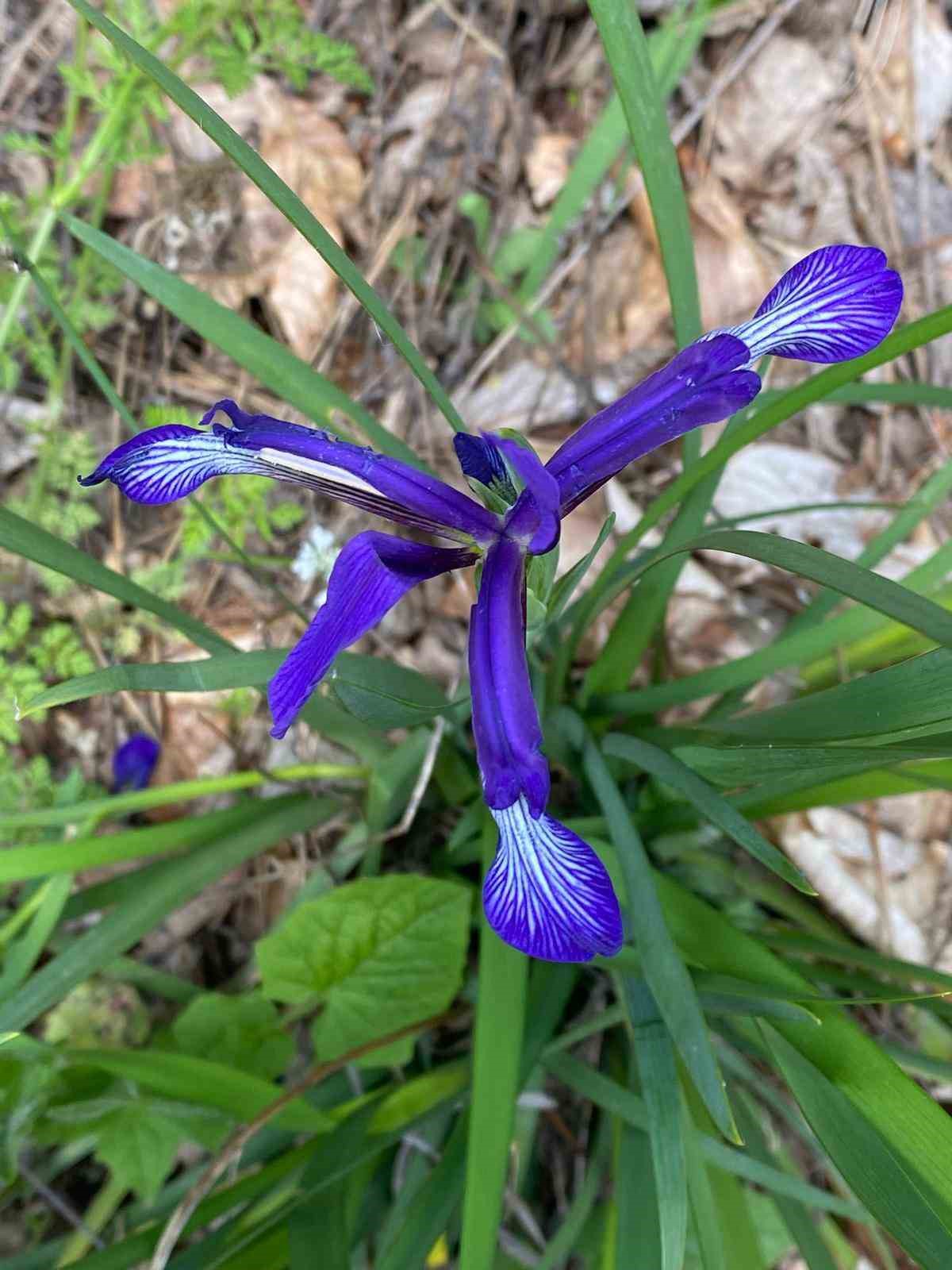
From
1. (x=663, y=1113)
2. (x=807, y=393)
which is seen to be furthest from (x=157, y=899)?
(x=807, y=393)

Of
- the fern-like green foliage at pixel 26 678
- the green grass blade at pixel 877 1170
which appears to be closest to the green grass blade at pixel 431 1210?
the green grass blade at pixel 877 1170

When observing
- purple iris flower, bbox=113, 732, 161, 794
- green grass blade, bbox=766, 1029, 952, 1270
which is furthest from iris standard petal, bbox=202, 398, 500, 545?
purple iris flower, bbox=113, 732, 161, 794

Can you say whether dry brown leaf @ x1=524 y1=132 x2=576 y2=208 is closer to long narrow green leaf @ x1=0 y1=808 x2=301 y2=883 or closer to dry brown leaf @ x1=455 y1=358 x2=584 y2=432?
dry brown leaf @ x1=455 y1=358 x2=584 y2=432

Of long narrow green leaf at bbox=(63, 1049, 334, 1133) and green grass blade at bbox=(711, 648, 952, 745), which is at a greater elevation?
green grass blade at bbox=(711, 648, 952, 745)

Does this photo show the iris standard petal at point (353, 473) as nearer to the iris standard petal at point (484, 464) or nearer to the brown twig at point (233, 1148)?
the iris standard petal at point (484, 464)

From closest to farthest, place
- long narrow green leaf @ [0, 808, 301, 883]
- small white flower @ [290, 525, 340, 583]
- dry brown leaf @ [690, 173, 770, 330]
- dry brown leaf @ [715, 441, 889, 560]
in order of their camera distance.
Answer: long narrow green leaf @ [0, 808, 301, 883]
small white flower @ [290, 525, 340, 583]
dry brown leaf @ [715, 441, 889, 560]
dry brown leaf @ [690, 173, 770, 330]

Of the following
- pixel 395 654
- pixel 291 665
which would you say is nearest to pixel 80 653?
pixel 395 654

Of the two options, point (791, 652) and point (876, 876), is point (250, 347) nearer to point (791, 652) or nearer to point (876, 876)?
point (791, 652)
